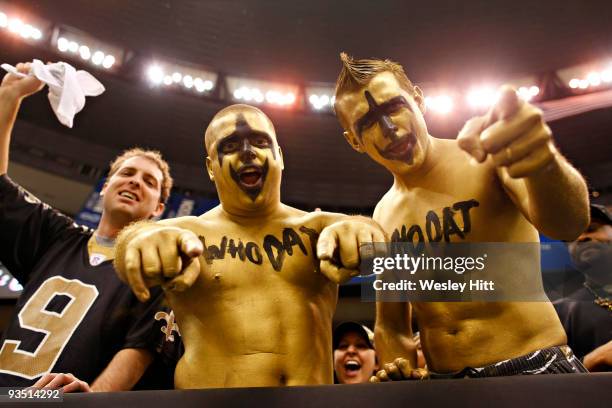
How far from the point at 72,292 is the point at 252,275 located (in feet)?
2.10

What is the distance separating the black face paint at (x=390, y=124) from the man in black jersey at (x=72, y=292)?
809 millimetres

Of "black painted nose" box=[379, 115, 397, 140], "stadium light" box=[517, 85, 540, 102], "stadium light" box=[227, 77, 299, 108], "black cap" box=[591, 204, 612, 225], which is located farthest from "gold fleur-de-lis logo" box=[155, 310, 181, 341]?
"stadium light" box=[517, 85, 540, 102]

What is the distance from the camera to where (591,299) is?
1878 mm

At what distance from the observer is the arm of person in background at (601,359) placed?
62.2 inches

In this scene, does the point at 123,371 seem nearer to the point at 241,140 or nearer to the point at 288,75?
the point at 241,140

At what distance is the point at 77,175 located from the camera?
6160 mm

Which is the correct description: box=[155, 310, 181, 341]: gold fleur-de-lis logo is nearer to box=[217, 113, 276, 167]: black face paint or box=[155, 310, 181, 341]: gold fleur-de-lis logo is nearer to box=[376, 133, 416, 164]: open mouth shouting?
box=[217, 113, 276, 167]: black face paint

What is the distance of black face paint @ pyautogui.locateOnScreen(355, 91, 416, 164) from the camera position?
1.41 metres

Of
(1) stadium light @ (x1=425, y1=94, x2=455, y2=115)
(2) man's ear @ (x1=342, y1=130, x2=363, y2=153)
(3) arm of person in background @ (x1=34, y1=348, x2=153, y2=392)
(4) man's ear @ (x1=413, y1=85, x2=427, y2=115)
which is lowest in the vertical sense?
(3) arm of person in background @ (x1=34, y1=348, x2=153, y2=392)

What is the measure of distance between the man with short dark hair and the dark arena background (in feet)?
13.2

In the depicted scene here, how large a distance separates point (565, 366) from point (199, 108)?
17.9ft

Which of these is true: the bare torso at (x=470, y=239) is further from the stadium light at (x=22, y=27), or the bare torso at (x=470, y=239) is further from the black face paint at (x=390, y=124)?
the stadium light at (x=22, y=27)

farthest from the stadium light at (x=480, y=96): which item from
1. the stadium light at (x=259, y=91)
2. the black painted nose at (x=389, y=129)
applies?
the black painted nose at (x=389, y=129)

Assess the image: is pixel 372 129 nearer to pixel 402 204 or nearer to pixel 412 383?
pixel 402 204
